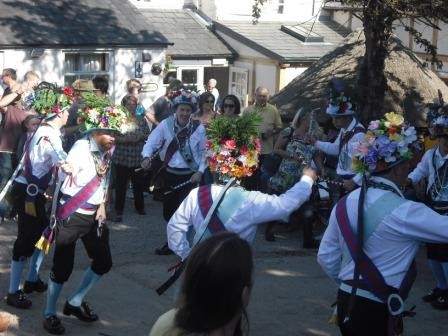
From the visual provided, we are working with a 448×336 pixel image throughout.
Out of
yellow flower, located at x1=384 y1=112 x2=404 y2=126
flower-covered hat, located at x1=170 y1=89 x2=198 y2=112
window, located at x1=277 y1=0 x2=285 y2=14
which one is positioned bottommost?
flower-covered hat, located at x1=170 y1=89 x2=198 y2=112

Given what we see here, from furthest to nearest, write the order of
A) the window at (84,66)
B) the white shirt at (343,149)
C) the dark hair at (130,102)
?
the window at (84,66) < the dark hair at (130,102) < the white shirt at (343,149)

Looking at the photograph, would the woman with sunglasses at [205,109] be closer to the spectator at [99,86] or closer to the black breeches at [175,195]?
the black breeches at [175,195]

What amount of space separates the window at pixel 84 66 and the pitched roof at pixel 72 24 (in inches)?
19.7

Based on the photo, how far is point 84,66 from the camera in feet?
59.8

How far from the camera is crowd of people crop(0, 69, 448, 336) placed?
4.46 metres

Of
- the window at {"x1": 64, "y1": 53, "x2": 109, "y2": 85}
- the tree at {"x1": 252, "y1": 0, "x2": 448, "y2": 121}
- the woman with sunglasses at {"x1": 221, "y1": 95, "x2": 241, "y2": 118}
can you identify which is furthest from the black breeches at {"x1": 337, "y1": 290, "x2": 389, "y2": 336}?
the window at {"x1": 64, "y1": 53, "x2": 109, "y2": 85}

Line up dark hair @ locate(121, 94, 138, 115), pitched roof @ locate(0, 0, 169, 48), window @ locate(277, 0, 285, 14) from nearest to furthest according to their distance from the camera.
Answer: dark hair @ locate(121, 94, 138, 115), pitched roof @ locate(0, 0, 169, 48), window @ locate(277, 0, 285, 14)

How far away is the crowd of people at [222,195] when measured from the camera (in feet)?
14.6

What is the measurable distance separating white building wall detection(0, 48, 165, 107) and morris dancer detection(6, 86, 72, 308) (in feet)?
32.3

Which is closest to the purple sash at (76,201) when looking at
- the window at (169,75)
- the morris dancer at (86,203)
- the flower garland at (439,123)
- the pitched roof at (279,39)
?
the morris dancer at (86,203)

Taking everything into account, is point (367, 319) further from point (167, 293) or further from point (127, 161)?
point (127, 161)

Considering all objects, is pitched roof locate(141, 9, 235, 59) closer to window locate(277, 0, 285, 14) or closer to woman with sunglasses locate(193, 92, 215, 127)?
window locate(277, 0, 285, 14)

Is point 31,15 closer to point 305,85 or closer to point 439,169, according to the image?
point 305,85

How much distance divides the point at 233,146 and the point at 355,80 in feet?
21.4
